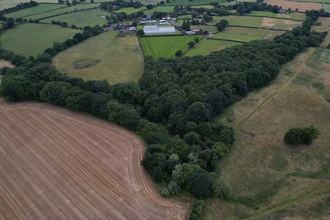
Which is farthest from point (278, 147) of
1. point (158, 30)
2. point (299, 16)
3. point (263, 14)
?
point (263, 14)

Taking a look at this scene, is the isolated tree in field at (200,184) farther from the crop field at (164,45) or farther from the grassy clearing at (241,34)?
the grassy clearing at (241,34)

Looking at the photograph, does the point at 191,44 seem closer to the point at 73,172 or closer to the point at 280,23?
the point at 280,23

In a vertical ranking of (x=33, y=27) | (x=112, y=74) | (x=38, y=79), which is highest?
(x=33, y=27)

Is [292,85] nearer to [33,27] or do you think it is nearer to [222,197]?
[222,197]

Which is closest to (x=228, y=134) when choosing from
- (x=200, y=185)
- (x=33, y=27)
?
(x=200, y=185)

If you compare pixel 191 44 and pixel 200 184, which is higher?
pixel 191 44

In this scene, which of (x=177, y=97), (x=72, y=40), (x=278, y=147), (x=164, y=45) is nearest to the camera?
(x=278, y=147)
